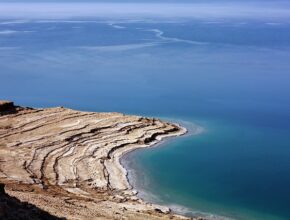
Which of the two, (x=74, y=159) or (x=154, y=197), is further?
(x=74, y=159)

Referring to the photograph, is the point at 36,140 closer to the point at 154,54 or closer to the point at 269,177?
the point at 269,177

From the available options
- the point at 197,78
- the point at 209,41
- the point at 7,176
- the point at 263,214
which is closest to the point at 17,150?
the point at 7,176

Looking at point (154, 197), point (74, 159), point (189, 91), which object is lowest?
point (154, 197)

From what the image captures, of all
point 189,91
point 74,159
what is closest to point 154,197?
point 74,159

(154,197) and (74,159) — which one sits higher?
(74,159)

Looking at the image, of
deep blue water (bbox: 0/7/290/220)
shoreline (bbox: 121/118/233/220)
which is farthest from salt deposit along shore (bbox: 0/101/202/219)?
deep blue water (bbox: 0/7/290/220)

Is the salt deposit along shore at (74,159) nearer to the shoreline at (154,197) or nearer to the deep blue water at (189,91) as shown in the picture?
the shoreline at (154,197)

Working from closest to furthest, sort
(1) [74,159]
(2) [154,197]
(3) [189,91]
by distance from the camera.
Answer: (2) [154,197] < (1) [74,159] < (3) [189,91]

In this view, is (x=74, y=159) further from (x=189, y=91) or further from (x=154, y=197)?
(x=189, y=91)

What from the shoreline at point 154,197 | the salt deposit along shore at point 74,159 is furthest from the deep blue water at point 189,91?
the salt deposit along shore at point 74,159
